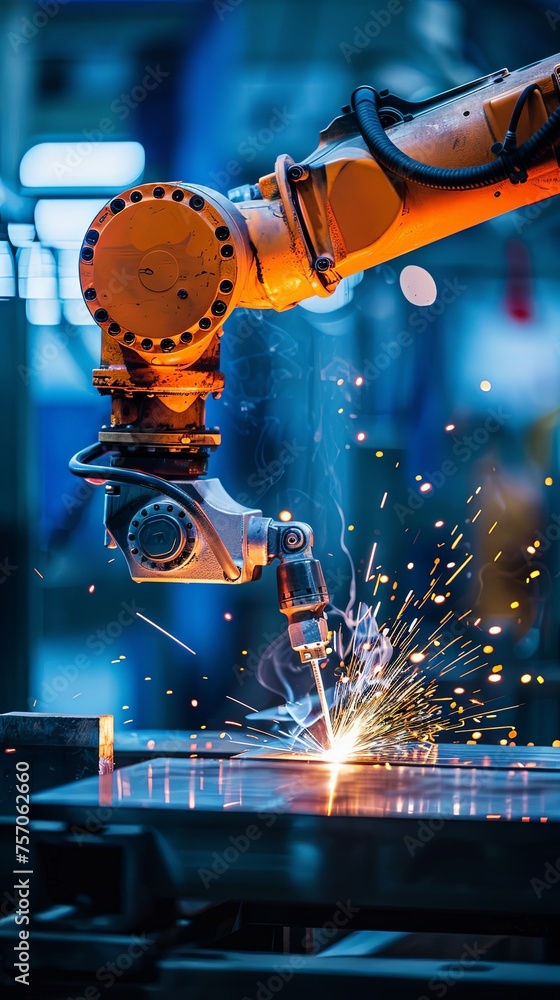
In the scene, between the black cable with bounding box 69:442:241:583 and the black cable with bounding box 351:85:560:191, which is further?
the black cable with bounding box 69:442:241:583

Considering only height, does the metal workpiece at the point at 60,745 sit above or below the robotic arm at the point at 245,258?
below

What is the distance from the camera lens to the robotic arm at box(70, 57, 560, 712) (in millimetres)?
2238

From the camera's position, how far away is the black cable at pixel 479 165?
2115 mm

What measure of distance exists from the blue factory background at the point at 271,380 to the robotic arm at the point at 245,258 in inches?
61.2

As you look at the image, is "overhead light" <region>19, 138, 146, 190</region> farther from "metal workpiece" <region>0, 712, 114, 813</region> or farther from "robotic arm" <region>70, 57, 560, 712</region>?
"metal workpiece" <region>0, 712, 114, 813</region>

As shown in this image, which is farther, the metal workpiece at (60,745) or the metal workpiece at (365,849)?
the metal workpiece at (60,745)

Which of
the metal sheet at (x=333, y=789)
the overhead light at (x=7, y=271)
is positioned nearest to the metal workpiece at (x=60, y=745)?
the metal sheet at (x=333, y=789)

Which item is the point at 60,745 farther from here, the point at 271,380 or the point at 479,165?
the point at 271,380

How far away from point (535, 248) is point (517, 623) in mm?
1393

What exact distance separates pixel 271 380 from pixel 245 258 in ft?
5.59

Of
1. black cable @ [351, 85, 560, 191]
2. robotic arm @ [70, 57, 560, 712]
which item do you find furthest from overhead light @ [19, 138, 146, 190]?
black cable @ [351, 85, 560, 191]

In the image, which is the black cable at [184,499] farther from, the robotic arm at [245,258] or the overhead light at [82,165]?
the overhead light at [82,165]

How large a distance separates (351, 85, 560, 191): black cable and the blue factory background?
1.70m

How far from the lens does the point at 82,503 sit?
4.14 m
